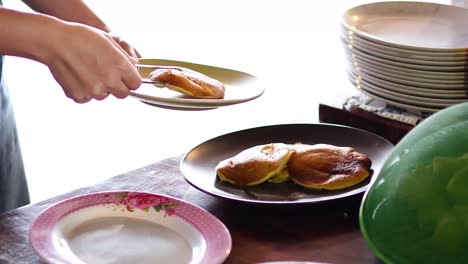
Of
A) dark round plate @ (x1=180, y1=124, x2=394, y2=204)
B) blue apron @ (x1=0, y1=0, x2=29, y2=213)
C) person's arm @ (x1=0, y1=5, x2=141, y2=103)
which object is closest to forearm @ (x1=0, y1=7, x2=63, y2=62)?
person's arm @ (x1=0, y1=5, x2=141, y2=103)

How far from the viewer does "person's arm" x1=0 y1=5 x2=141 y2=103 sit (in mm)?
923

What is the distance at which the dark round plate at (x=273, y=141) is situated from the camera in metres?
0.96

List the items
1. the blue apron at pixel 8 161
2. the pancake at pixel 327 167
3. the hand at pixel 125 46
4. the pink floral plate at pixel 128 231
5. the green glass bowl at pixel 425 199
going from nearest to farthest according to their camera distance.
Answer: the green glass bowl at pixel 425 199 < the pink floral plate at pixel 128 231 < the pancake at pixel 327 167 < the hand at pixel 125 46 < the blue apron at pixel 8 161

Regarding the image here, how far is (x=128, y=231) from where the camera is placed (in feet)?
2.96

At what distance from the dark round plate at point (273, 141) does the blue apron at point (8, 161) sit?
44cm

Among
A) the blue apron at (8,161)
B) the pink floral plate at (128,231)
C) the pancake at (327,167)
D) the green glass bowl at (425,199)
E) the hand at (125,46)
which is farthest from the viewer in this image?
the blue apron at (8,161)

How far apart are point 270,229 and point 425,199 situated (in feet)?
0.81

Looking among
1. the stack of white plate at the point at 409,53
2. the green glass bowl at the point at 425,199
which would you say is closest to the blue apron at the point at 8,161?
the stack of white plate at the point at 409,53

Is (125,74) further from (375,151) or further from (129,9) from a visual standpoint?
(129,9)

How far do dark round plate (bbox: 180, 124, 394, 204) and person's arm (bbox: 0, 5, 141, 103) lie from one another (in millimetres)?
179

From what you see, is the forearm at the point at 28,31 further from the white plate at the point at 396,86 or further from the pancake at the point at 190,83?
the white plate at the point at 396,86

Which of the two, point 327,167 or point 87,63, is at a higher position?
point 87,63

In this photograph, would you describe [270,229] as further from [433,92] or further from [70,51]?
[433,92]

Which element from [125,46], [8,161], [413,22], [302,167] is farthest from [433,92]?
[8,161]
